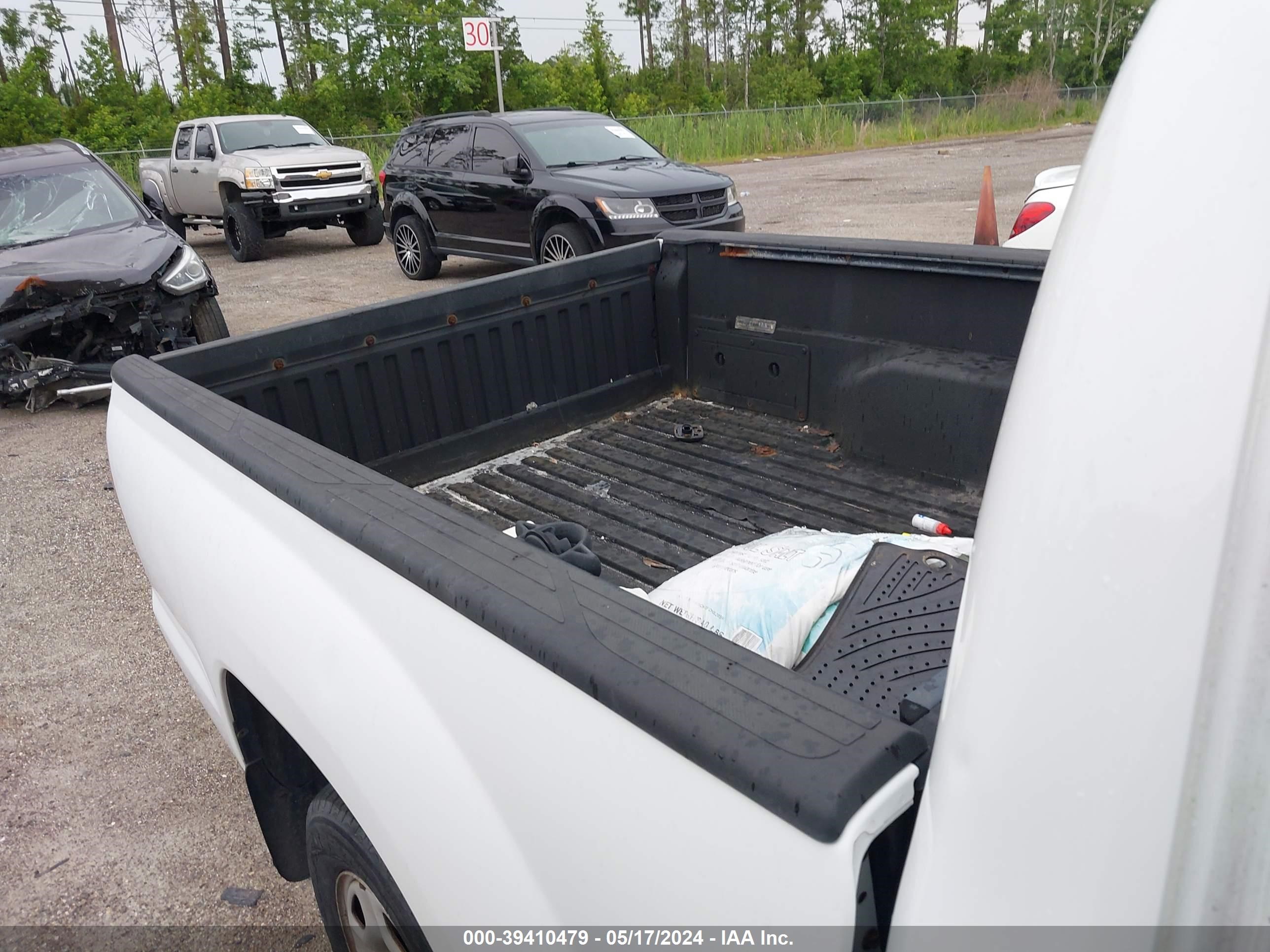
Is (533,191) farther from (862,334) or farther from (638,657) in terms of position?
(638,657)

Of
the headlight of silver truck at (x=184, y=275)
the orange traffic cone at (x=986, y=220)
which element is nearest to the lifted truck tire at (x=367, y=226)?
the headlight of silver truck at (x=184, y=275)

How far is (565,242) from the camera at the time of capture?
9148 mm

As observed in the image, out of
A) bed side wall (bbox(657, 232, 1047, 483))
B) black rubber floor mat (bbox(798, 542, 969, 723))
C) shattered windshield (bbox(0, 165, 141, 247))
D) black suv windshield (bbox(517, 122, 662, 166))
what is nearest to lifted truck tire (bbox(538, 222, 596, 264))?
black suv windshield (bbox(517, 122, 662, 166))

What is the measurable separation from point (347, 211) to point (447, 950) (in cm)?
1340

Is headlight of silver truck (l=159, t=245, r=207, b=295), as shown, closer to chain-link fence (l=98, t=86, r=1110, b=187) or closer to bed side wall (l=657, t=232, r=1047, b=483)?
bed side wall (l=657, t=232, r=1047, b=483)

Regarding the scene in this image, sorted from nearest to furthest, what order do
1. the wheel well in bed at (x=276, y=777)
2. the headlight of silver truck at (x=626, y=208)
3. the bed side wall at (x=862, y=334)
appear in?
1. the wheel well in bed at (x=276, y=777)
2. the bed side wall at (x=862, y=334)
3. the headlight of silver truck at (x=626, y=208)

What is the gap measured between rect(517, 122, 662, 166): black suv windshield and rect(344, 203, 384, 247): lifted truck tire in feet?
15.5

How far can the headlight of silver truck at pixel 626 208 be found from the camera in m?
8.74

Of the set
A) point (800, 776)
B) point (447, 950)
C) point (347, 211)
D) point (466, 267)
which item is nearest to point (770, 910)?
point (800, 776)

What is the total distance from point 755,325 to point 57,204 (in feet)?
21.1

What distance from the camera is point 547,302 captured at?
3656 mm

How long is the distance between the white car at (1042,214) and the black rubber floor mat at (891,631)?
3455 mm

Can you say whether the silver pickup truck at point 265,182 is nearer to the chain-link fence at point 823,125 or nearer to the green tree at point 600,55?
the chain-link fence at point 823,125

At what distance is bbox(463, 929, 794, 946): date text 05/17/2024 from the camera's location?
104 cm
